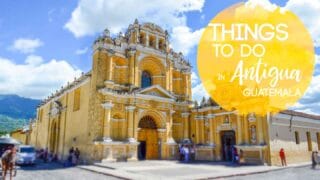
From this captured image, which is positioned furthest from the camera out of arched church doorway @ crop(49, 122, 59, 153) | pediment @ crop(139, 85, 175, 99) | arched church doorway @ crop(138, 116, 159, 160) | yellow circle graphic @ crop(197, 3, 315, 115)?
arched church doorway @ crop(49, 122, 59, 153)

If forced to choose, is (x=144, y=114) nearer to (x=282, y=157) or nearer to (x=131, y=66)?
(x=131, y=66)

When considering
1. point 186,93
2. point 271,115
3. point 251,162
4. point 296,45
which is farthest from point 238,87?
point 296,45

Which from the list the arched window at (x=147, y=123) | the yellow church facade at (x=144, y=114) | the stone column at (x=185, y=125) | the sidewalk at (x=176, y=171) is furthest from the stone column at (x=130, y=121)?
the stone column at (x=185, y=125)

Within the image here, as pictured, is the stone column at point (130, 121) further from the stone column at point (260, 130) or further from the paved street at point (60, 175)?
the stone column at point (260, 130)

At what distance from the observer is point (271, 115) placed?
2150 cm

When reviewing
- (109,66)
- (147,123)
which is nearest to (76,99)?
(109,66)

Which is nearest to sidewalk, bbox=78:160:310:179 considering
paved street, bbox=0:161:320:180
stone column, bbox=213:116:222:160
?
paved street, bbox=0:161:320:180

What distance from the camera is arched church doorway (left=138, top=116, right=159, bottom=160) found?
1046 inches

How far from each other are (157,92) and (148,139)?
4760 millimetres

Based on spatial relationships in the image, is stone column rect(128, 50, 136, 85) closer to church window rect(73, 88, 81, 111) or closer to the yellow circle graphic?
church window rect(73, 88, 81, 111)

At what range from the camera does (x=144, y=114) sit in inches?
1011

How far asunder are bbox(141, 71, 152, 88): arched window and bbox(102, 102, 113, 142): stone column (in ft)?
18.8

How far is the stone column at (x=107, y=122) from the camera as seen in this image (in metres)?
22.5

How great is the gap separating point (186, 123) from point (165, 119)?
2.91 m
